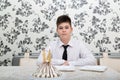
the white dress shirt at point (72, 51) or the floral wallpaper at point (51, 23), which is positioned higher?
the floral wallpaper at point (51, 23)

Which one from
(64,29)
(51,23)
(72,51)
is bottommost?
(72,51)

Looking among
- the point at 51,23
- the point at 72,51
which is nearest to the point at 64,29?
the point at 72,51

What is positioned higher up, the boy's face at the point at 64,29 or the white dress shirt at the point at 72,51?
the boy's face at the point at 64,29

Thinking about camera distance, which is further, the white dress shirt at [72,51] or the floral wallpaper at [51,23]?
the floral wallpaper at [51,23]

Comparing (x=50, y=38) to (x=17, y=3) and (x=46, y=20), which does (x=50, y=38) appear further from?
(x=17, y=3)

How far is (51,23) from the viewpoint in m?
3.12

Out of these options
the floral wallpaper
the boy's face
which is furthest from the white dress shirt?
the floral wallpaper

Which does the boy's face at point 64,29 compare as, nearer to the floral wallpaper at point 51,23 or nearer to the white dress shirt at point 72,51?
the white dress shirt at point 72,51

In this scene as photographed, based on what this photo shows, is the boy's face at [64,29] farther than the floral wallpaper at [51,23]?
No

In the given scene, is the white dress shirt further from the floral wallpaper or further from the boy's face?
the floral wallpaper

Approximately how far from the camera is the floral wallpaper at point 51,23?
122 inches

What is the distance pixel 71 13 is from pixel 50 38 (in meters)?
0.46

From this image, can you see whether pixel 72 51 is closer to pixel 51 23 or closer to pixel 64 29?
pixel 64 29

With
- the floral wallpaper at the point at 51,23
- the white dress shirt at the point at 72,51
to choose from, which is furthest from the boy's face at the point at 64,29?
the floral wallpaper at the point at 51,23
